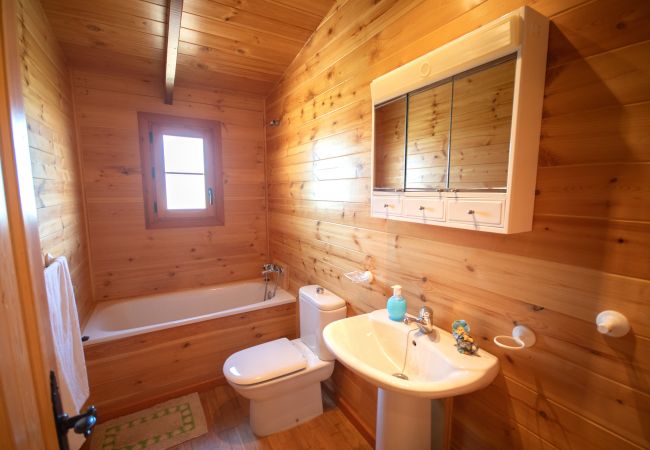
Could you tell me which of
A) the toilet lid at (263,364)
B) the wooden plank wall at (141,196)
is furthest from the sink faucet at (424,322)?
the wooden plank wall at (141,196)

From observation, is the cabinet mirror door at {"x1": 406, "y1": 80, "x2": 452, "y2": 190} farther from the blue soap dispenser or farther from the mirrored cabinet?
the blue soap dispenser

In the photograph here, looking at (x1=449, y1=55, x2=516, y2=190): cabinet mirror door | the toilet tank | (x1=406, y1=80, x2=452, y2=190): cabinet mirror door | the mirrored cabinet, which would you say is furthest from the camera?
the toilet tank

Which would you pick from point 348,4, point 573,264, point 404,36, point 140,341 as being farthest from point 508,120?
point 140,341

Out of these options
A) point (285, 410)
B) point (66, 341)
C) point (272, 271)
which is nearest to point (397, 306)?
point (285, 410)

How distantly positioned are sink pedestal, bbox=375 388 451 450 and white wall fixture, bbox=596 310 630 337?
0.72 meters

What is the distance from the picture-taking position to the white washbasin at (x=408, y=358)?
3.08ft

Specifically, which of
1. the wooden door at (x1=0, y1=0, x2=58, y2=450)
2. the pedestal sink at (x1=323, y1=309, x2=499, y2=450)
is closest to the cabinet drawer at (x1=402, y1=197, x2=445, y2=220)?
the pedestal sink at (x1=323, y1=309, x2=499, y2=450)

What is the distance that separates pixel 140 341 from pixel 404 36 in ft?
8.15

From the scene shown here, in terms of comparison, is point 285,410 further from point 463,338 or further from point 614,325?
point 614,325

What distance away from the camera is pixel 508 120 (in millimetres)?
963

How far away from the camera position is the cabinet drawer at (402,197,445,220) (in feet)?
3.68

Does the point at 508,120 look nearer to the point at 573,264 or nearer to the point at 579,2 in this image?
the point at 579,2

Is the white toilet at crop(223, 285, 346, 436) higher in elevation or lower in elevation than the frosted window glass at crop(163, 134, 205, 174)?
lower

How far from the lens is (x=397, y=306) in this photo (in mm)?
1379
